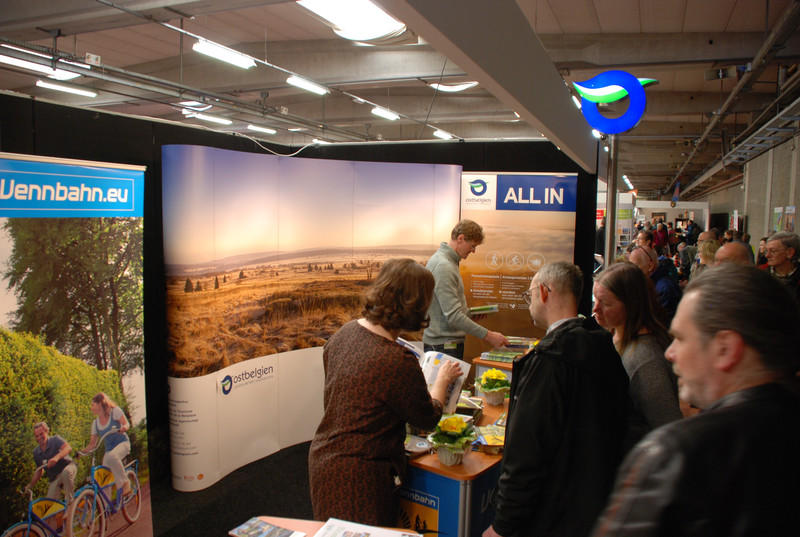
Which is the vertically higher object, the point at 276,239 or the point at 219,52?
the point at 219,52

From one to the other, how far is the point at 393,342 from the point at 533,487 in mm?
669

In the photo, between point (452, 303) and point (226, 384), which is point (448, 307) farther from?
point (226, 384)

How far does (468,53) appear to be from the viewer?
3.75ft

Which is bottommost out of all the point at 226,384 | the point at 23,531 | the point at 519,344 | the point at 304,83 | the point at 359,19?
the point at 23,531

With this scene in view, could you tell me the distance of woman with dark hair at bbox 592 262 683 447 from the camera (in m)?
1.71

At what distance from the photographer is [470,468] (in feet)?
7.45

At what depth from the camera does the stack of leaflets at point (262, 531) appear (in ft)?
5.57

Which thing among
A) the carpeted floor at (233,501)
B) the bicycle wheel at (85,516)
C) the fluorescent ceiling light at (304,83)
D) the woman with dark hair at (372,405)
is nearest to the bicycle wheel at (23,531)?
the bicycle wheel at (85,516)

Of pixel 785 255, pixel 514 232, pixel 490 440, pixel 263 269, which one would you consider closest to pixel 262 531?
pixel 490 440

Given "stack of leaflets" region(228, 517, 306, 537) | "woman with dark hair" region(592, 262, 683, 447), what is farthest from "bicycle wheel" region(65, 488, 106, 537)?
"woman with dark hair" region(592, 262, 683, 447)

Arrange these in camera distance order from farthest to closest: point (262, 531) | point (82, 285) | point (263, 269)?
point (263, 269) < point (82, 285) < point (262, 531)

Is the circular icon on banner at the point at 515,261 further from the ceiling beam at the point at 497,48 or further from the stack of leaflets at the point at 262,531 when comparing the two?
the stack of leaflets at the point at 262,531

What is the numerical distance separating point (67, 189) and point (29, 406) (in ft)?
3.35

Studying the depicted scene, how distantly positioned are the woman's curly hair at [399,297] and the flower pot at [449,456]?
619mm
